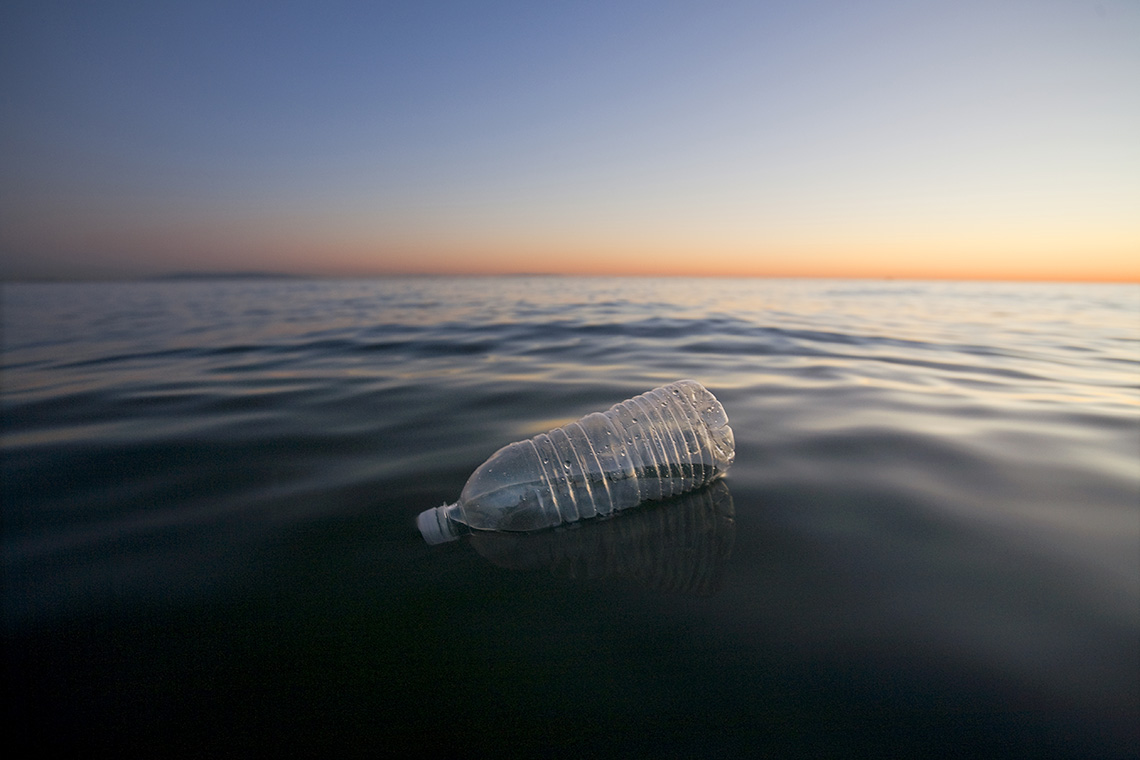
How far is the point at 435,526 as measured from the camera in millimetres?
1499

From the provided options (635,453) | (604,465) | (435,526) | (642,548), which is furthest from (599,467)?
(435,526)

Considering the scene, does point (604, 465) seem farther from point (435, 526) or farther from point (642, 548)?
point (435, 526)

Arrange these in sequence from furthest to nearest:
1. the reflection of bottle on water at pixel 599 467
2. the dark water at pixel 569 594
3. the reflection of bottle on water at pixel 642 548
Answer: the reflection of bottle on water at pixel 599 467, the reflection of bottle on water at pixel 642 548, the dark water at pixel 569 594

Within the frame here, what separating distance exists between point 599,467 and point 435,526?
67 centimetres

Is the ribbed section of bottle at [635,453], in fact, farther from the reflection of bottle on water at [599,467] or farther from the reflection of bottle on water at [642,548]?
the reflection of bottle on water at [642,548]

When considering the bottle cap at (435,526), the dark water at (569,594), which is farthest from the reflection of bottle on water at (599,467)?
the dark water at (569,594)

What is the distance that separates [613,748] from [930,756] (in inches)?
21.9

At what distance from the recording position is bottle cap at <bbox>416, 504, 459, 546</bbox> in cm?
149

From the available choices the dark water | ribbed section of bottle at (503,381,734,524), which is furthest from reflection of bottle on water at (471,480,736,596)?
ribbed section of bottle at (503,381,734,524)

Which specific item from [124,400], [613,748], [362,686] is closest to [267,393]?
[124,400]

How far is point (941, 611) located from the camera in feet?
3.87

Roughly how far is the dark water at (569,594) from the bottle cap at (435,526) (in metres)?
0.05

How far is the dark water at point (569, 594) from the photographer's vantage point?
0.91 metres

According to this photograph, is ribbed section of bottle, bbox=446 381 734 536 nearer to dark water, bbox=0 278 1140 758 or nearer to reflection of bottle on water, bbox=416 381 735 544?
reflection of bottle on water, bbox=416 381 735 544
